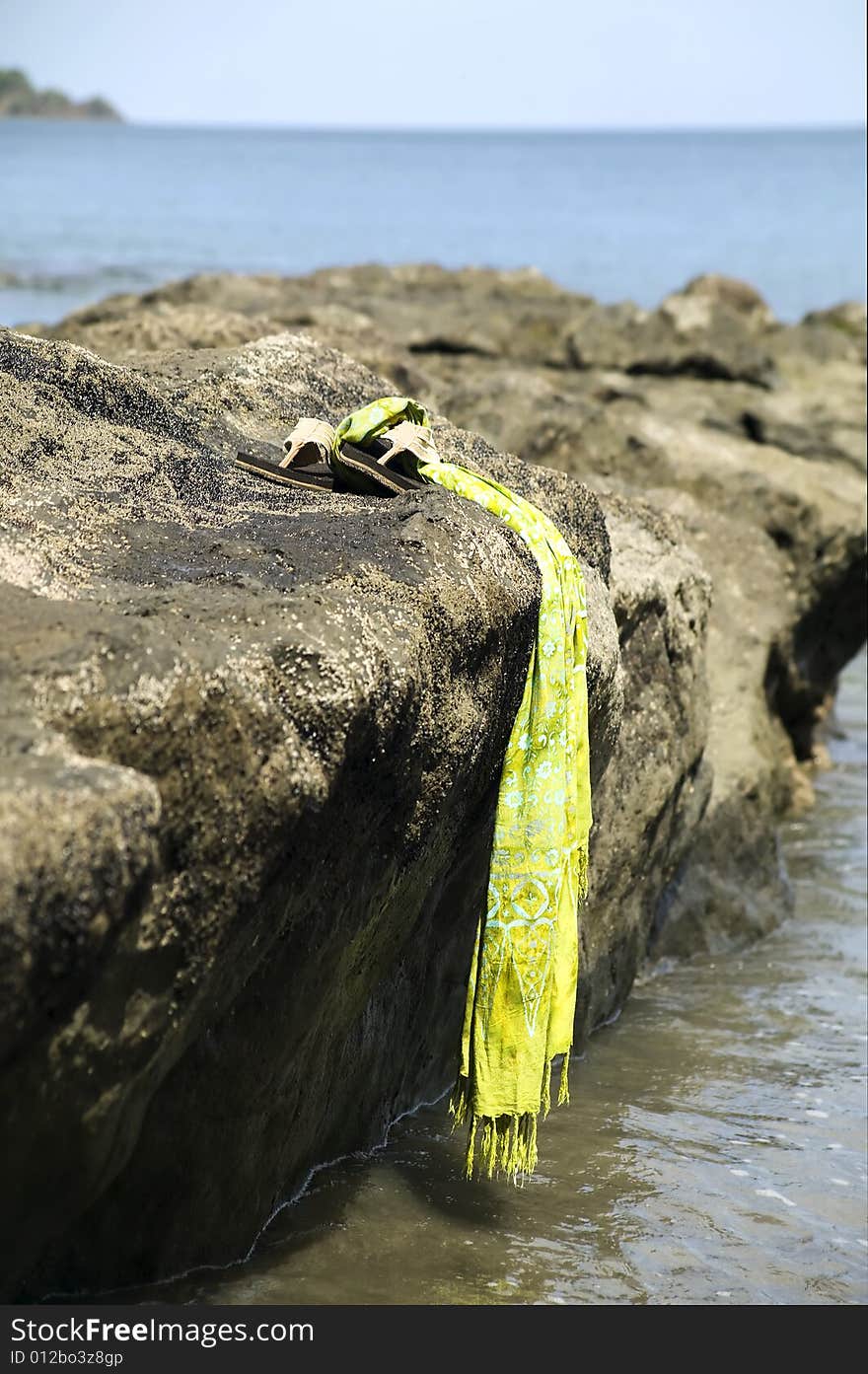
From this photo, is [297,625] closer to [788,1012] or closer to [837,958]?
[788,1012]

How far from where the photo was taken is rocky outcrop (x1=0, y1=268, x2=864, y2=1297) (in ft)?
8.53

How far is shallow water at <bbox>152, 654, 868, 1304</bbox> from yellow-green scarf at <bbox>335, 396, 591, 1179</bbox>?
10.3 inches

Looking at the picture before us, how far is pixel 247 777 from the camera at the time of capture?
2824 mm

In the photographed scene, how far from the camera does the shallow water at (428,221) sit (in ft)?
154

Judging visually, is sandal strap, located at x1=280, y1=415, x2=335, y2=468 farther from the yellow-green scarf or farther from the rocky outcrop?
the yellow-green scarf

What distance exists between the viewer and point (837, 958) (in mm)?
6727

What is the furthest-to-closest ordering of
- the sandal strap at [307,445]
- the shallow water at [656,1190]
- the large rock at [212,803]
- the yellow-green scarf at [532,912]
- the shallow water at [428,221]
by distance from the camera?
the shallow water at [428,221]
the sandal strap at [307,445]
the yellow-green scarf at [532,912]
the shallow water at [656,1190]
the large rock at [212,803]

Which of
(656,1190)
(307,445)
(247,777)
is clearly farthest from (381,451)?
(656,1190)

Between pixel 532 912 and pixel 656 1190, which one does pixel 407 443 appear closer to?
pixel 532 912

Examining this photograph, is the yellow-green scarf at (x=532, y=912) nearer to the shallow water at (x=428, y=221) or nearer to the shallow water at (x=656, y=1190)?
the shallow water at (x=656, y=1190)

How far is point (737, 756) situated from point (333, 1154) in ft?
11.7

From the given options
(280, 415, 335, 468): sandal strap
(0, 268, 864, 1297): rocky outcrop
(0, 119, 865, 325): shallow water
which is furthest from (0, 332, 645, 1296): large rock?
(0, 119, 865, 325): shallow water

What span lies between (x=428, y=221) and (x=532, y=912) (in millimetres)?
74033

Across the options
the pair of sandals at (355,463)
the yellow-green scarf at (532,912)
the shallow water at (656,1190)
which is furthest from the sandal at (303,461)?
the shallow water at (656,1190)
